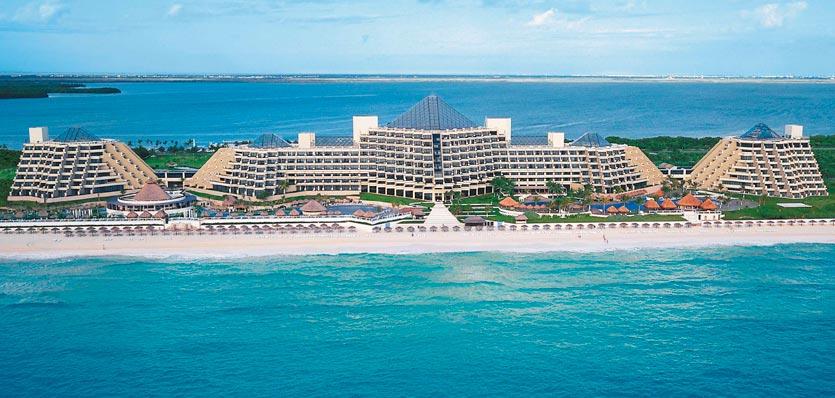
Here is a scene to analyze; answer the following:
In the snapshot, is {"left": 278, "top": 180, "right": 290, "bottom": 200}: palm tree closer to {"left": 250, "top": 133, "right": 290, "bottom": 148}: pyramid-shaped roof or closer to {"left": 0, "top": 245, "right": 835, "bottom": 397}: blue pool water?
{"left": 250, "top": 133, "right": 290, "bottom": 148}: pyramid-shaped roof

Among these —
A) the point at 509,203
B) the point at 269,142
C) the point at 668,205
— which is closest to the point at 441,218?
the point at 509,203

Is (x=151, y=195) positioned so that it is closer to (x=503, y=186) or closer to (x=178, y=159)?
(x=178, y=159)

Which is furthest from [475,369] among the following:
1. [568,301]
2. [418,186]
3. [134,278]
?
[418,186]

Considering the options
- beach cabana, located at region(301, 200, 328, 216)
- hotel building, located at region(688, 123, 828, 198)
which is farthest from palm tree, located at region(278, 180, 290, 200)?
hotel building, located at region(688, 123, 828, 198)

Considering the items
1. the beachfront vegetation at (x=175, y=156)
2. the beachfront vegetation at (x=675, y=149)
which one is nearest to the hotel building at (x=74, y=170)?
the beachfront vegetation at (x=175, y=156)

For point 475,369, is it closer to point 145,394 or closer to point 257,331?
point 257,331

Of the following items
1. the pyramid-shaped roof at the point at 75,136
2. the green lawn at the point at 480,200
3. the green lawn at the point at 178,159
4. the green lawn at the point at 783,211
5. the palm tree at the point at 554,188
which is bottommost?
the green lawn at the point at 783,211

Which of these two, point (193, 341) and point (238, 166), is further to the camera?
point (238, 166)

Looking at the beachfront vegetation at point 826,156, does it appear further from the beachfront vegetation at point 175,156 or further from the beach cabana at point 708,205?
the beachfront vegetation at point 175,156
